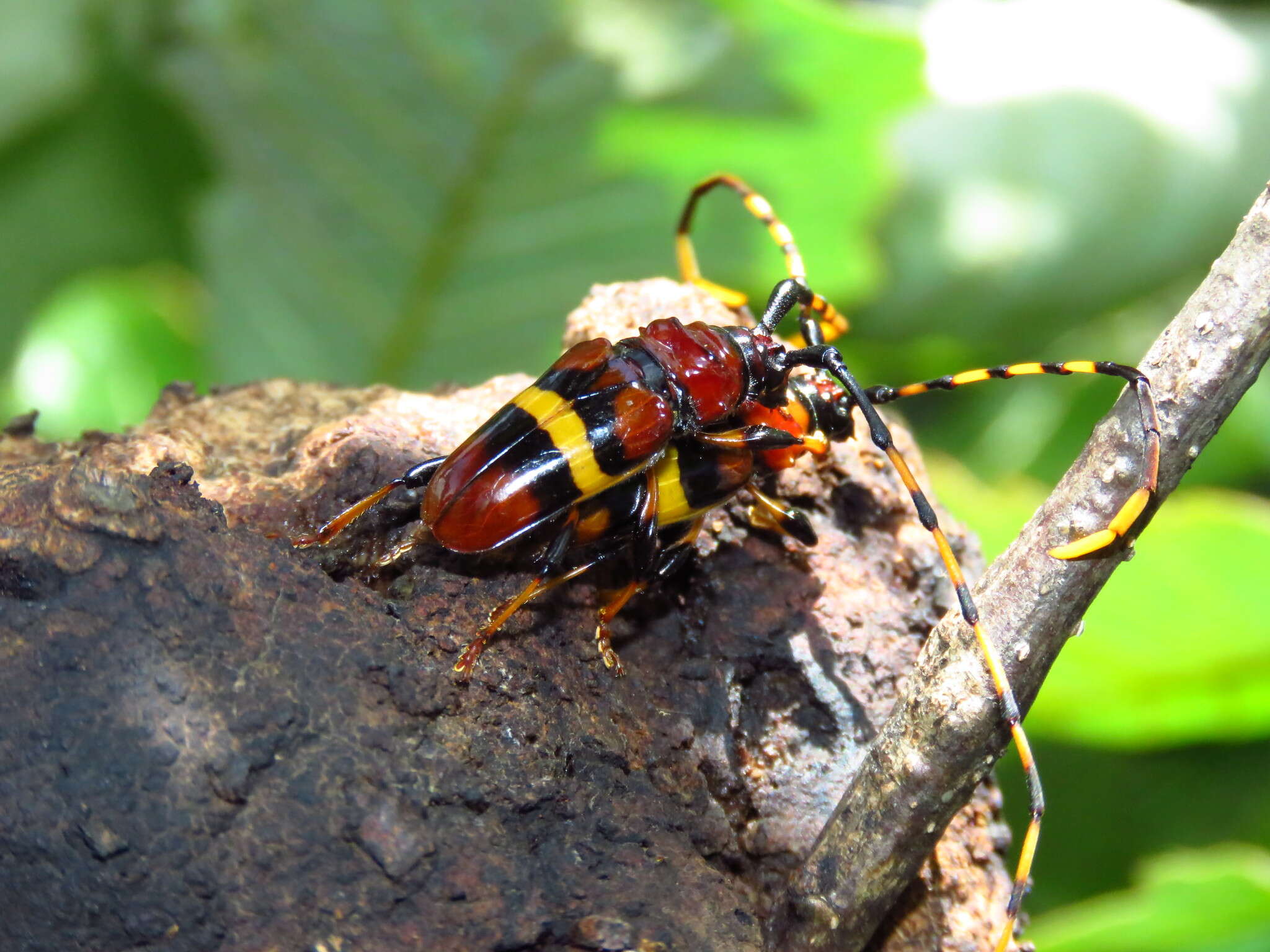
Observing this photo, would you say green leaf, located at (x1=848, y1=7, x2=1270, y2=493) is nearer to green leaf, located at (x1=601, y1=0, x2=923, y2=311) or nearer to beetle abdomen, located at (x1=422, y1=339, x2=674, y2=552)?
green leaf, located at (x1=601, y1=0, x2=923, y2=311)

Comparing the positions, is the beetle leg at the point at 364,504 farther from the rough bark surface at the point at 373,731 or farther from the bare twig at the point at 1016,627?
the bare twig at the point at 1016,627

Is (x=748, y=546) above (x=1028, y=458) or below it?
below

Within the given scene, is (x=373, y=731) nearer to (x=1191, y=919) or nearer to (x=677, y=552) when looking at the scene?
(x=677, y=552)

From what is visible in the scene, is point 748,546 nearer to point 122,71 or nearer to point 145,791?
point 145,791

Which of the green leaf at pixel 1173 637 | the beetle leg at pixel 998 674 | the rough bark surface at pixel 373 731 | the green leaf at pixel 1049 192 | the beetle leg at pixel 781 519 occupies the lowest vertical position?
the rough bark surface at pixel 373 731

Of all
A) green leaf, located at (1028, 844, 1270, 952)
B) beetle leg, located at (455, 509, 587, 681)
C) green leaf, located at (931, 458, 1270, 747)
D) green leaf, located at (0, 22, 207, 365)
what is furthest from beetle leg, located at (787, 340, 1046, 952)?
green leaf, located at (0, 22, 207, 365)

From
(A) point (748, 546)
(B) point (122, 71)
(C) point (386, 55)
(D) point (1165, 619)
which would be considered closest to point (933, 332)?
(D) point (1165, 619)

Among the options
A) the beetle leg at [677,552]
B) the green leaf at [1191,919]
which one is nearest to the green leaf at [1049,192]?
the green leaf at [1191,919]
